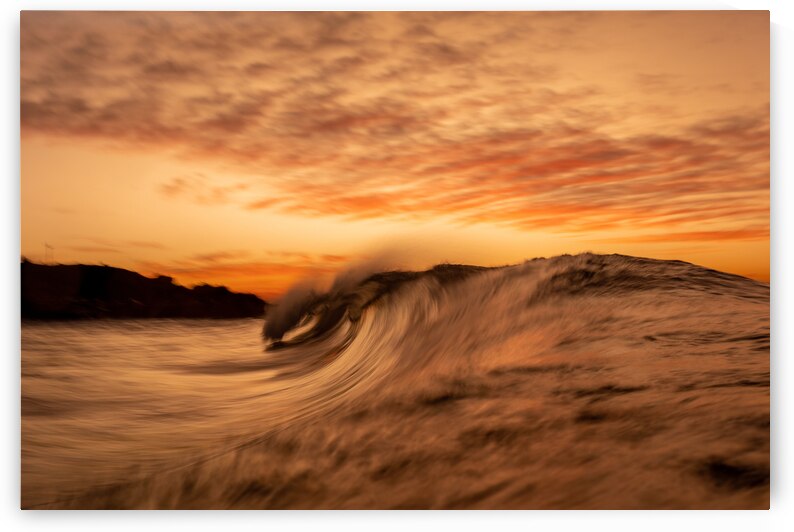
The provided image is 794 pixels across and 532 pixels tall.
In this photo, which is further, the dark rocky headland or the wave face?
the dark rocky headland

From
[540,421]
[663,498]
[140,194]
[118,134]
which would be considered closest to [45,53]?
[118,134]

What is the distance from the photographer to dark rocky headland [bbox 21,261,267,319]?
2055 mm

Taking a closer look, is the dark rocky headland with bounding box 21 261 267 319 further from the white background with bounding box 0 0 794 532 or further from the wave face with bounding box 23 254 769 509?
the wave face with bounding box 23 254 769 509

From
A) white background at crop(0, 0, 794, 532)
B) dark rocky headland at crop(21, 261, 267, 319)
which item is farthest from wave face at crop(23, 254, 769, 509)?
dark rocky headland at crop(21, 261, 267, 319)

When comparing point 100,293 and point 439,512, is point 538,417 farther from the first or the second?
point 100,293

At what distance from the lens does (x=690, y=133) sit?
2.08m

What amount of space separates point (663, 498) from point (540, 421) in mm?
379

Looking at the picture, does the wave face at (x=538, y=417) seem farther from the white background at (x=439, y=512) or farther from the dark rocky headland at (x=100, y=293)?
the dark rocky headland at (x=100, y=293)

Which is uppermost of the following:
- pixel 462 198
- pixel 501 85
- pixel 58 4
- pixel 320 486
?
pixel 58 4

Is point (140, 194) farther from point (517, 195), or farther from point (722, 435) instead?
point (722, 435)

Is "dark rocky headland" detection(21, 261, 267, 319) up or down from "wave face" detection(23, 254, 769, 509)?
up

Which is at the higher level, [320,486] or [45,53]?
[45,53]

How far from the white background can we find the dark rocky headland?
70 mm

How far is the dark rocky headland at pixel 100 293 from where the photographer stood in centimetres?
205
